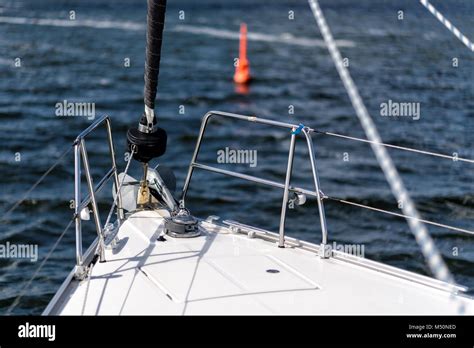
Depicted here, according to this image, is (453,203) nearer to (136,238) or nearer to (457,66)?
(136,238)

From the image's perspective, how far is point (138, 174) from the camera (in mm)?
17453

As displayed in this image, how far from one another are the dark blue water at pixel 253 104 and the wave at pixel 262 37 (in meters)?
0.12

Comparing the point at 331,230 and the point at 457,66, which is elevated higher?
the point at 457,66

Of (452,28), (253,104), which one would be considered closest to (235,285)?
(452,28)

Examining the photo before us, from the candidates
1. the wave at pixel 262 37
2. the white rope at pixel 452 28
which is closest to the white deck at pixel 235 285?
the white rope at pixel 452 28

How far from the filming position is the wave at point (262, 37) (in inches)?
1479

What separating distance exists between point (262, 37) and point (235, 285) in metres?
31.8

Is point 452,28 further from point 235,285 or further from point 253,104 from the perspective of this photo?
point 253,104

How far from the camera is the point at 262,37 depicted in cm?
3828

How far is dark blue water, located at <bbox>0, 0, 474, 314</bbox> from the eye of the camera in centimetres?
1652

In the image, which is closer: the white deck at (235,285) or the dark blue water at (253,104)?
the white deck at (235,285)

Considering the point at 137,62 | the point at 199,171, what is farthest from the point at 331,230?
the point at 137,62

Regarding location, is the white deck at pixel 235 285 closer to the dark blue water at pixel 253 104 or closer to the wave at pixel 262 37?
the dark blue water at pixel 253 104
